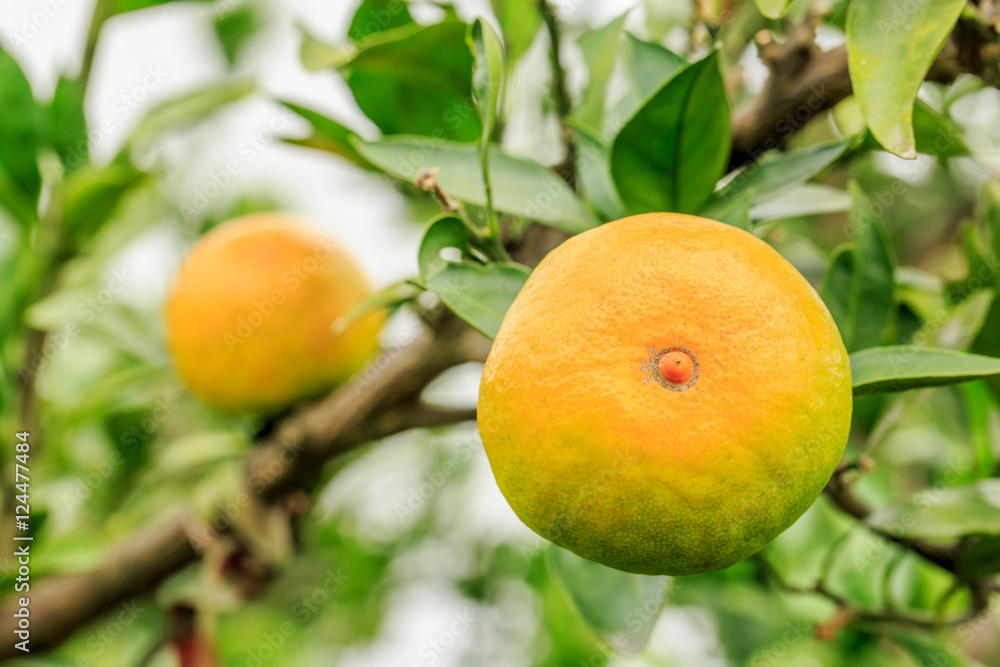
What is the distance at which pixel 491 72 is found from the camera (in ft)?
1.63

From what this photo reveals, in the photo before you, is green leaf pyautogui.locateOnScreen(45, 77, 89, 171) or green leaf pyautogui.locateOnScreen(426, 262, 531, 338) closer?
green leaf pyautogui.locateOnScreen(426, 262, 531, 338)

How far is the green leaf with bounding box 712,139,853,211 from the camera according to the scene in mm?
528

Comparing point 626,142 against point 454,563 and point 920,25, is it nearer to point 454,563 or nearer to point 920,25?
point 920,25

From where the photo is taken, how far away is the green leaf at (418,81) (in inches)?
25.5

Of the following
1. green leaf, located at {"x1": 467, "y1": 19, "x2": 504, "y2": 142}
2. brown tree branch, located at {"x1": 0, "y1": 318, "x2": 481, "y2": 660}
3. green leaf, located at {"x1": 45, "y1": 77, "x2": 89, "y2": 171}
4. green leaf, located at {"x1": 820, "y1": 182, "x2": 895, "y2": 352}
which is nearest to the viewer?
green leaf, located at {"x1": 467, "y1": 19, "x2": 504, "y2": 142}

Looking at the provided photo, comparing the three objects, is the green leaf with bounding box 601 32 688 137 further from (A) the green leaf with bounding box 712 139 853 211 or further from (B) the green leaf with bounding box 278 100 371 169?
(B) the green leaf with bounding box 278 100 371 169

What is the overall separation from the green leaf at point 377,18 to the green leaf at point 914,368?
0.50m

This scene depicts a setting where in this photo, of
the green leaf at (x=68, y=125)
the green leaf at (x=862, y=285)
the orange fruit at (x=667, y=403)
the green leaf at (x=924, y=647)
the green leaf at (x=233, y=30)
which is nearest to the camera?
the orange fruit at (x=667, y=403)

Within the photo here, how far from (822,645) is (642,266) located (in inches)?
26.9

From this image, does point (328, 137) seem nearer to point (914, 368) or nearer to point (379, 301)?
point (379, 301)

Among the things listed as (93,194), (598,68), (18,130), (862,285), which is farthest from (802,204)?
(18,130)

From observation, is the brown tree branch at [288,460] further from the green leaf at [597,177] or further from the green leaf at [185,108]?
the green leaf at [185,108]

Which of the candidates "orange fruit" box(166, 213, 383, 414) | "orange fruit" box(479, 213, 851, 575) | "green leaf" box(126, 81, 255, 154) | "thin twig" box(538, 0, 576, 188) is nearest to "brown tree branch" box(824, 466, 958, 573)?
"orange fruit" box(479, 213, 851, 575)

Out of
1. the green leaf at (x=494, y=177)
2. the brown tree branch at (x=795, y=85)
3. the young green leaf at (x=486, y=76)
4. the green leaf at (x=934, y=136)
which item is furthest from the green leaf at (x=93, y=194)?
the green leaf at (x=934, y=136)
